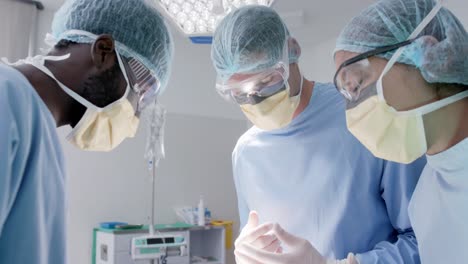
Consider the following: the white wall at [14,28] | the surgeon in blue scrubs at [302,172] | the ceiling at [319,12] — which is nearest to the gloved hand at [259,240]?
the surgeon in blue scrubs at [302,172]

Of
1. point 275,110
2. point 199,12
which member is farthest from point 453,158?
point 199,12

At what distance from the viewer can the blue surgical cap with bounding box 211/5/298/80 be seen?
1.21 m

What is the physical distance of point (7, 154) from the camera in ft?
2.50

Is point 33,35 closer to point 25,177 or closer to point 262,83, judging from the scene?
point 262,83

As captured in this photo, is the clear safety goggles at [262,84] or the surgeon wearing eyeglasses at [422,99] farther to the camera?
the clear safety goggles at [262,84]

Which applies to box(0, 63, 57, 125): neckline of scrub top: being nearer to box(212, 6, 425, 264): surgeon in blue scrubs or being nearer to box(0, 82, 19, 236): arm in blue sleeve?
box(0, 82, 19, 236): arm in blue sleeve

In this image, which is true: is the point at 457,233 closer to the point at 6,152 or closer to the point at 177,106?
the point at 6,152

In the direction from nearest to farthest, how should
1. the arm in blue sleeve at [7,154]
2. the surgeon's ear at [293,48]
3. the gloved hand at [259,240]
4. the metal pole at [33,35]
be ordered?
the arm in blue sleeve at [7,154] < the gloved hand at [259,240] < the surgeon's ear at [293,48] < the metal pole at [33,35]

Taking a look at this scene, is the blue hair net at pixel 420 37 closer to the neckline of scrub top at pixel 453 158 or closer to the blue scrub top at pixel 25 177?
the neckline of scrub top at pixel 453 158

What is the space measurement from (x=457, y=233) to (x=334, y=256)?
1.23ft

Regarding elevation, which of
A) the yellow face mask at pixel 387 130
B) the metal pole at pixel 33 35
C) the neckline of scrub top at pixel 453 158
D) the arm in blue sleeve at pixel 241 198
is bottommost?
the arm in blue sleeve at pixel 241 198

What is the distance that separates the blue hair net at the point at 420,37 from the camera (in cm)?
90

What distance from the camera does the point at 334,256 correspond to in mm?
1190

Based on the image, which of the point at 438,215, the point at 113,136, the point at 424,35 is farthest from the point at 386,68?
the point at 113,136
